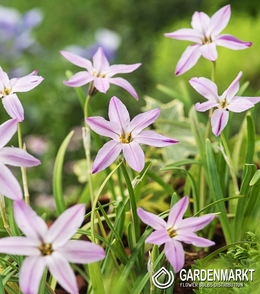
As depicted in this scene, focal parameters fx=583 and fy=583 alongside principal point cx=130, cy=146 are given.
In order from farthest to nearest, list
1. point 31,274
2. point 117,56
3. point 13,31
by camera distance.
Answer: point 117,56 → point 13,31 → point 31,274

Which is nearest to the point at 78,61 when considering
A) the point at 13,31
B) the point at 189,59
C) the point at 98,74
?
the point at 98,74

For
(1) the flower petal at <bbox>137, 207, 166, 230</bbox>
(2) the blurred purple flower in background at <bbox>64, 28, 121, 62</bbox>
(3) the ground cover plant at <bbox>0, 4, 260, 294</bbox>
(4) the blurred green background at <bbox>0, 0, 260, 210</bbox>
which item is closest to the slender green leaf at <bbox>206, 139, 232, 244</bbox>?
(3) the ground cover plant at <bbox>0, 4, 260, 294</bbox>

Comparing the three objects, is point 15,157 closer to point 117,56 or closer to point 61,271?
point 61,271

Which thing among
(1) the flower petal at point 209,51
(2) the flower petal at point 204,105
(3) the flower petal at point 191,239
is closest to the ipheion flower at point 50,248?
(3) the flower petal at point 191,239

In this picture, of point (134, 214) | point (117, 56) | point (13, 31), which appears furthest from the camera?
point (117, 56)

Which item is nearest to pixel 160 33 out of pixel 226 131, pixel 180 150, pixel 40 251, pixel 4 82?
pixel 180 150

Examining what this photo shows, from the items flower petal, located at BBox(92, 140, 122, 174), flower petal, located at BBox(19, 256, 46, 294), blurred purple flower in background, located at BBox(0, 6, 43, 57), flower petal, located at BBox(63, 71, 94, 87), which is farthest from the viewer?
blurred purple flower in background, located at BBox(0, 6, 43, 57)

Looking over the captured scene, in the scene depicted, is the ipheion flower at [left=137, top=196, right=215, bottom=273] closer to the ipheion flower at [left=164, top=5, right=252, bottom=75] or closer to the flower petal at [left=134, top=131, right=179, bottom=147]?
the flower petal at [left=134, top=131, right=179, bottom=147]
